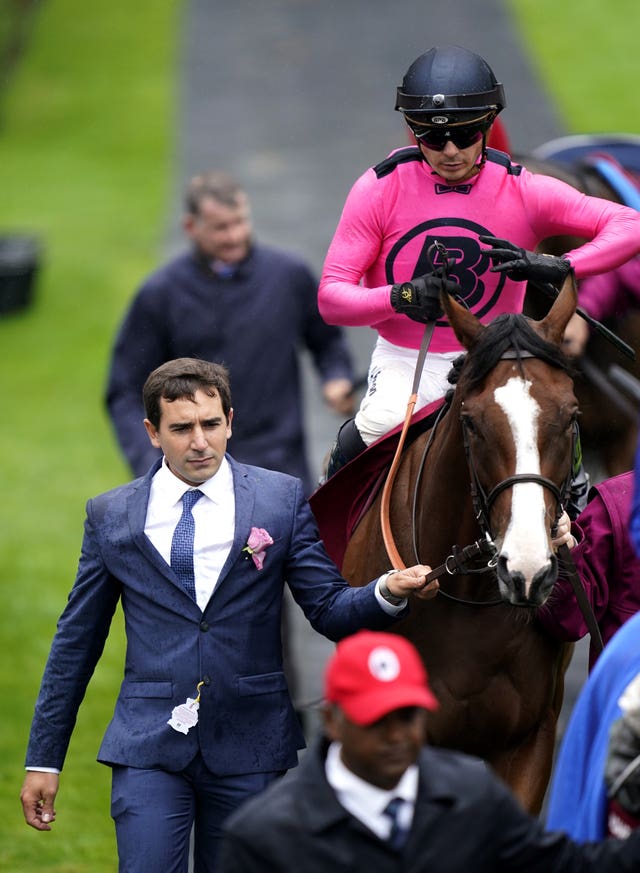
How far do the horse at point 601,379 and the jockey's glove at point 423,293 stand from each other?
121 inches

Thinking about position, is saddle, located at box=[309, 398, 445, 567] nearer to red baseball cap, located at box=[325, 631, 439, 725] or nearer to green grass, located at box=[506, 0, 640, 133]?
red baseball cap, located at box=[325, 631, 439, 725]

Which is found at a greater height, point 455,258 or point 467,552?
point 455,258

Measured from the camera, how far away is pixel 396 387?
5809 millimetres

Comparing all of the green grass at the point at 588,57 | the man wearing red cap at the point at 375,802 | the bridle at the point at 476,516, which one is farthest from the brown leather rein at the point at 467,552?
the green grass at the point at 588,57

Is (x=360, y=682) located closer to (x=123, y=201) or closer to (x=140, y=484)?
(x=140, y=484)

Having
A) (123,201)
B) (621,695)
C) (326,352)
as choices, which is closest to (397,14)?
(123,201)

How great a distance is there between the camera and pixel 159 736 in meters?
4.82

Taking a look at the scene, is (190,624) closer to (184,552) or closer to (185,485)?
(184,552)

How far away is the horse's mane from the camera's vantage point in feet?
15.8

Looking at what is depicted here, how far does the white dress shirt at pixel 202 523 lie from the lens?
489cm

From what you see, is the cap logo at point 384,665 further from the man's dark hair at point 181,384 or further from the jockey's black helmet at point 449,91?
the jockey's black helmet at point 449,91

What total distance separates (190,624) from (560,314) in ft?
4.77

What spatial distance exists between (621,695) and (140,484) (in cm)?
180

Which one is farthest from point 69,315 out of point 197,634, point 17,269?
point 197,634
